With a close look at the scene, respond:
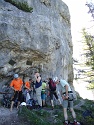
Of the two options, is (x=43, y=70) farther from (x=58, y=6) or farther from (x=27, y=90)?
(x=58, y=6)

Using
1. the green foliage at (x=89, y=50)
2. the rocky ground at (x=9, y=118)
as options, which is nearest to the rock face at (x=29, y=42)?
the rocky ground at (x=9, y=118)

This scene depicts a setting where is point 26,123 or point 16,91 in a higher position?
point 16,91

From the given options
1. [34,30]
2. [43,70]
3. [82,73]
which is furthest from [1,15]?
[82,73]

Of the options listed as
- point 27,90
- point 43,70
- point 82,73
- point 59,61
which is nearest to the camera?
point 27,90

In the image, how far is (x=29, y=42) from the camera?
17.2 m

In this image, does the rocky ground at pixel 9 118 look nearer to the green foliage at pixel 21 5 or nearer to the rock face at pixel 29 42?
the rock face at pixel 29 42

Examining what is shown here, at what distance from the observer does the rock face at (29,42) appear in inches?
657

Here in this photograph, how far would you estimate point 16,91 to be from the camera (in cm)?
1413

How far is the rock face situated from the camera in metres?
16.7

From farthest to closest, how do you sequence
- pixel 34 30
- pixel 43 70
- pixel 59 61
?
pixel 59 61 → pixel 43 70 → pixel 34 30

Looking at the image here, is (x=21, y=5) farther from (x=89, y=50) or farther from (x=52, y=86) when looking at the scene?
(x=89, y=50)

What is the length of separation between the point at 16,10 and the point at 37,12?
2.48m

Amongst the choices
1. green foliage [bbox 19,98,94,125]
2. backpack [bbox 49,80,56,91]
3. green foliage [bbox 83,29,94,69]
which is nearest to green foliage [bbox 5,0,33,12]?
backpack [bbox 49,80,56,91]

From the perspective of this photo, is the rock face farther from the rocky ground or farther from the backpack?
the rocky ground
